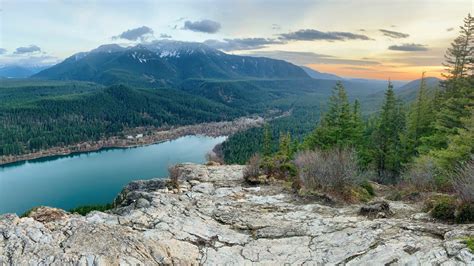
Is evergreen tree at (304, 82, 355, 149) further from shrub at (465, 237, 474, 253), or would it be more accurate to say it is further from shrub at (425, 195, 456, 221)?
shrub at (465, 237, 474, 253)

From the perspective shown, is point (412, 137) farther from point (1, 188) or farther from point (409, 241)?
point (1, 188)

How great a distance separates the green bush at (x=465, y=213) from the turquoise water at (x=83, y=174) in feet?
244

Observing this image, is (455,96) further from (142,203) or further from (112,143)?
(112,143)

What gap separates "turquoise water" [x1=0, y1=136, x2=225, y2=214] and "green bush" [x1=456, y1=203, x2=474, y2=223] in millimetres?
74407

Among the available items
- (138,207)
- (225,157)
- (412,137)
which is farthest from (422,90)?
(225,157)

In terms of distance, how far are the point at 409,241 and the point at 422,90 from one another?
38.7 metres

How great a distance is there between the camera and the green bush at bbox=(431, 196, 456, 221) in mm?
13841

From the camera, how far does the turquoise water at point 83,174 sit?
79.3m

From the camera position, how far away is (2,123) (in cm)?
18288

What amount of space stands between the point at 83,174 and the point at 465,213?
10748 cm

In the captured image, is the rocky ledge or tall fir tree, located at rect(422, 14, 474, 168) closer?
the rocky ledge

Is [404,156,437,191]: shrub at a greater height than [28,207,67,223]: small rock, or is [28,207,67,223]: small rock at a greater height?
[28,207,67,223]: small rock

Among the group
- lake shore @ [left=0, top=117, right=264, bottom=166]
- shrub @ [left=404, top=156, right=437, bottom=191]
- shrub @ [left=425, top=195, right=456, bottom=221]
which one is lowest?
lake shore @ [left=0, top=117, right=264, bottom=166]

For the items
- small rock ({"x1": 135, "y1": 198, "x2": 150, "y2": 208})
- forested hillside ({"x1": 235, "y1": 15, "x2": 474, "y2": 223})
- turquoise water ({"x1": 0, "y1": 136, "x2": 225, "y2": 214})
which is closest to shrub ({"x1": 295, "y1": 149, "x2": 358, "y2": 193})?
forested hillside ({"x1": 235, "y1": 15, "x2": 474, "y2": 223})
